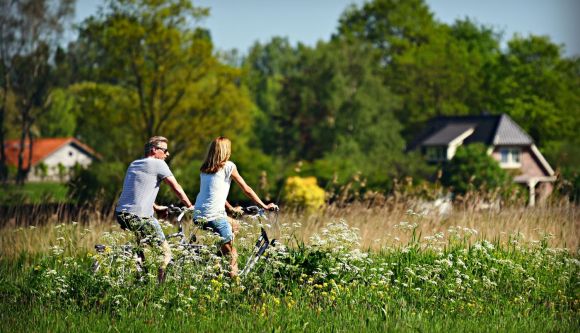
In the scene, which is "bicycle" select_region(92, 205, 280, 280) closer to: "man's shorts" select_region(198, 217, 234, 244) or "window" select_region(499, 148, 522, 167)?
"man's shorts" select_region(198, 217, 234, 244)

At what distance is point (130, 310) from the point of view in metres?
7.53

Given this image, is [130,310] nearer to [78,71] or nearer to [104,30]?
[104,30]

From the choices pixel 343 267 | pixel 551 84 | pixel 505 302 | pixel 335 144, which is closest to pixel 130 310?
pixel 343 267

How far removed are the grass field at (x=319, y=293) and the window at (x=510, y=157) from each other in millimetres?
49084

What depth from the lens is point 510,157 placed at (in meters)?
57.8

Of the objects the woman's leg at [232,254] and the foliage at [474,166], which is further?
the foliage at [474,166]

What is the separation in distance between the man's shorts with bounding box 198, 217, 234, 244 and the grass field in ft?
0.81

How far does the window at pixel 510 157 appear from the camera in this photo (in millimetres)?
57312

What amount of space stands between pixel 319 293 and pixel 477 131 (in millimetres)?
51073

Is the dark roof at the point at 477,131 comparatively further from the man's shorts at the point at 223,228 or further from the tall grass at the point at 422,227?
the man's shorts at the point at 223,228

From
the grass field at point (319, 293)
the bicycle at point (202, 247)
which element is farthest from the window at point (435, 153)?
the bicycle at point (202, 247)

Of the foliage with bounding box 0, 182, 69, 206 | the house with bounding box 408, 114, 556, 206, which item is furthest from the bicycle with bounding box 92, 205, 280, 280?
the house with bounding box 408, 114, 556, 206

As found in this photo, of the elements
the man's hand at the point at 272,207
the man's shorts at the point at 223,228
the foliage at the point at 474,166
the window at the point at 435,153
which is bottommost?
the man's shorts at the point at 223,228

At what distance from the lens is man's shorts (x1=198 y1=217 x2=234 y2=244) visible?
8.30m
